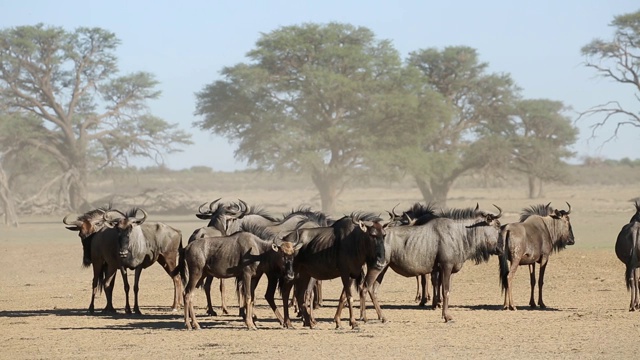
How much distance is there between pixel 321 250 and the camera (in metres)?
15.7

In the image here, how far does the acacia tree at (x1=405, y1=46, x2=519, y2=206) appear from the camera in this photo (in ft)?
190

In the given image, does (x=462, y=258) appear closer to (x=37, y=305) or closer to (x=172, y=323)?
(x=172, y=323)

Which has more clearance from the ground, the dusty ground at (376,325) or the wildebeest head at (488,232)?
the wildebeest head at (488,232)

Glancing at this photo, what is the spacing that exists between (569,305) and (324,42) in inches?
1607

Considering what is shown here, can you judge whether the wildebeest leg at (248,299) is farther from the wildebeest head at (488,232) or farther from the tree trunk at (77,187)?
the tree trunk at (77,187)

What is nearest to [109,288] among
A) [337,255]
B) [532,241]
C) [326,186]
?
[337,255]

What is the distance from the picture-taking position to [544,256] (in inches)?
730

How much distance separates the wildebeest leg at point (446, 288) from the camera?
1611cm

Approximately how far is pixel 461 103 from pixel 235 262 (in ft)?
153

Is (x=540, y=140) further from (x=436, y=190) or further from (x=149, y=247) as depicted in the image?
(x=149, y=247)

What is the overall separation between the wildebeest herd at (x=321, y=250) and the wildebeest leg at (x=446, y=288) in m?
0.01

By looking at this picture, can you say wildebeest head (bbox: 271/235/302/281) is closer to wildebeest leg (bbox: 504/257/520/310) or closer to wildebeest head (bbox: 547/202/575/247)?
wildebeest leg (bbox: 504/257/520/310)

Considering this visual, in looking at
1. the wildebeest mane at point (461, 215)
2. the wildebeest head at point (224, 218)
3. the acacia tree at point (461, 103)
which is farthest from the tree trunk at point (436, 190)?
the wildebeest mane at point (461, 215)

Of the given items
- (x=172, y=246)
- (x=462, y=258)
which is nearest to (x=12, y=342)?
(x=172, y=246)
